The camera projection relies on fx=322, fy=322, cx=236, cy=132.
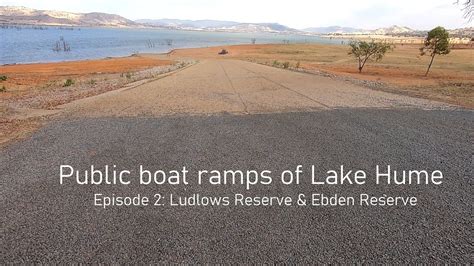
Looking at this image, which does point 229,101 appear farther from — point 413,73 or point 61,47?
point 61,47

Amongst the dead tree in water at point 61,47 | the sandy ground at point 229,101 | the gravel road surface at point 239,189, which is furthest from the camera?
the dead tree in water at point 61,47

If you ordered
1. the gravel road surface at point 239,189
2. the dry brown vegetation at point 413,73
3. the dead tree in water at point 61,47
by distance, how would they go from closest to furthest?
the gravel road surface at point 239,189
the dry brown vegetation at point 413,73
the dead tree in water at point 61,47

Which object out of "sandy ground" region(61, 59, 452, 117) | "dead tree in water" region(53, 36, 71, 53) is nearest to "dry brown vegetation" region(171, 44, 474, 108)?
"sandy ground" region(61, 59, 452, 117)

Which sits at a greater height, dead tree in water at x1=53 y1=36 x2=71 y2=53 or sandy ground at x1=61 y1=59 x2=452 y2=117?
sandy ground at x1=61 y1=59 x2=452 y2=117

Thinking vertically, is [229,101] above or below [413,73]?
below

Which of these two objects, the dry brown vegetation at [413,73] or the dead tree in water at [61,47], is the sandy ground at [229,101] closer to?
the dry brown vegetation at [413,73]

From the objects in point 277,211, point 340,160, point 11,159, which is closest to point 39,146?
point 11,159

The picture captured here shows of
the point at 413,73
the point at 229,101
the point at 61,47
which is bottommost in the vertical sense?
the point at 61,47

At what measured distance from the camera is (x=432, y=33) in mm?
43281

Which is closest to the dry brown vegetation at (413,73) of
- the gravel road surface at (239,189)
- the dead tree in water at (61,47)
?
the gravel road surface at (239,189)

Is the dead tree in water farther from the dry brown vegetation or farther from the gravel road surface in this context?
the gravel road surface

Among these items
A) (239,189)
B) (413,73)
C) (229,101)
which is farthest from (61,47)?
(239,189)

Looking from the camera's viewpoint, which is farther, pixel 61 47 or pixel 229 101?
pixel 61 47

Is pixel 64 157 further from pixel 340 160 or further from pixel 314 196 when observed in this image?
pixel 340 160
